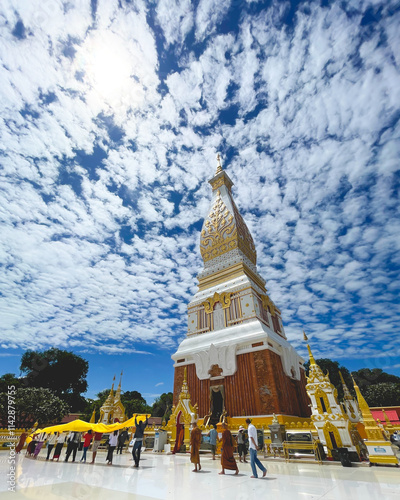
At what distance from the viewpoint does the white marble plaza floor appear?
482 cm

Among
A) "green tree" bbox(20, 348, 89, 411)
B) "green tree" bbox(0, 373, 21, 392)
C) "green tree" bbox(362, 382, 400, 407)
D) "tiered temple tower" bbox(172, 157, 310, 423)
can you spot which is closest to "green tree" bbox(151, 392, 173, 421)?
"green tree" bbox(20, 348, 89, 411)

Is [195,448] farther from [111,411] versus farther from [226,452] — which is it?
[111,411]

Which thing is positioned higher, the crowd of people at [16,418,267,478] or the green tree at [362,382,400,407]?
the green tree at [362,382,400,407]

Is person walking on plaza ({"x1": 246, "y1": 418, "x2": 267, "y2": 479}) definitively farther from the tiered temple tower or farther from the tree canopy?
the tree canopy

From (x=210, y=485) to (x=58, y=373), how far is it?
41.3 m

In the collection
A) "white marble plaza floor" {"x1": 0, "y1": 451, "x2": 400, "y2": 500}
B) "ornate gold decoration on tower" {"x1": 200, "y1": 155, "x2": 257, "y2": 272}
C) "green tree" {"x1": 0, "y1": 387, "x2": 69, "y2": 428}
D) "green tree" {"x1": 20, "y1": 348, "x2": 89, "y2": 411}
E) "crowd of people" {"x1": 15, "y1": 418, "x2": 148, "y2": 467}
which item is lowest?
"white marble plaza floor" {"x1": 0, "y1": 451, "x2": 400, "y2": 500}

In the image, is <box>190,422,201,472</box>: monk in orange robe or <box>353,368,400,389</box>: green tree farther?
<box>353,368,400,389</box>: green tree

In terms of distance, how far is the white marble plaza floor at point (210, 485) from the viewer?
15.8 ft

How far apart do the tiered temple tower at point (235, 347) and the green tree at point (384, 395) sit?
2739 centimetres

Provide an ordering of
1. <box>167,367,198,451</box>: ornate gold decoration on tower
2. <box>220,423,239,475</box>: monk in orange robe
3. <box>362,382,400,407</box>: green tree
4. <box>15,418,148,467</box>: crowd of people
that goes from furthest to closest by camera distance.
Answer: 1. <box>362,382,400,407</box>: green tree
2. <box>167,367,198,451</box>: ornate gold decoration on tower
3. <box>15,418,148,467</box>: crowd of people
4. <box>220,423,239,475</box>: monk in orange robe

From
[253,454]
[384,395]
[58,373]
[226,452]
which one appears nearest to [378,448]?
[253,454]

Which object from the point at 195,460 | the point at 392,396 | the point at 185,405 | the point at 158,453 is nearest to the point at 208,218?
the point at 185,405

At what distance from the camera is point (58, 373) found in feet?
128

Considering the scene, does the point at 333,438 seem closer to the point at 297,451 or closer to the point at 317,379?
the point at 297,451
